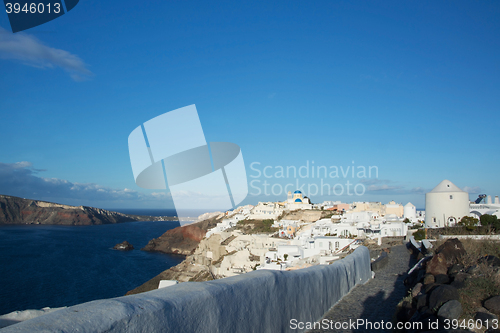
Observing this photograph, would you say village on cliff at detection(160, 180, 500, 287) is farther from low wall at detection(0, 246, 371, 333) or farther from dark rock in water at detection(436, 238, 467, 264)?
dark rock in water at detection(436, 238, 467, 264)

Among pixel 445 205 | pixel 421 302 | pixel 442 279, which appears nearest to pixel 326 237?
pixel 445 205

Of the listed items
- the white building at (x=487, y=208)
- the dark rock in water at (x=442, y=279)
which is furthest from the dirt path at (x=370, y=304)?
the white building at (x=487, y=208)

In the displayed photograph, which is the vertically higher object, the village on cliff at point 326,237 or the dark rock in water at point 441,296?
the dark rock in water at point 441,296

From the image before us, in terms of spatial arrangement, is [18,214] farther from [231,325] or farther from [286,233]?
[231,325]

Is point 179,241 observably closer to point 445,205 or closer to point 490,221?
point 445,205

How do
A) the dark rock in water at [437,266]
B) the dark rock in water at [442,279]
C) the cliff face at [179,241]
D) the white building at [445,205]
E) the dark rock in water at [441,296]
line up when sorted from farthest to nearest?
the cliff face at [179,241] < the white building at [445,205] < the dark rock in water at [437,266] < the dark rock in water at [442,279] < the dark rock in water at [441,296]

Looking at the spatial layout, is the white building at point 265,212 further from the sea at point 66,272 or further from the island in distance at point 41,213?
the island in distance at point 41,213

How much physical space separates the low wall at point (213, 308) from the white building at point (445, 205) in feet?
68.2

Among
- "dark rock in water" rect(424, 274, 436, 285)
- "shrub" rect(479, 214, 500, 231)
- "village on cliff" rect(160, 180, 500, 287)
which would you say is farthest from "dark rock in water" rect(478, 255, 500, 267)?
"shrub" rect(479, 214, 500, 231)

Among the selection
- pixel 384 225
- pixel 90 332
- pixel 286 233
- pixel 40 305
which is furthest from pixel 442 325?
pixel 286 233

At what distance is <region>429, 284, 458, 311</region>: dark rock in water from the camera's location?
368 cm

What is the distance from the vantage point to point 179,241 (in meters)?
58.1

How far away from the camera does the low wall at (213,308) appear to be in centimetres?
176

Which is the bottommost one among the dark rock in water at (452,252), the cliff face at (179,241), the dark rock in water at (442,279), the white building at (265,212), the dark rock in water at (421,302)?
the cliff face at (179,241)
